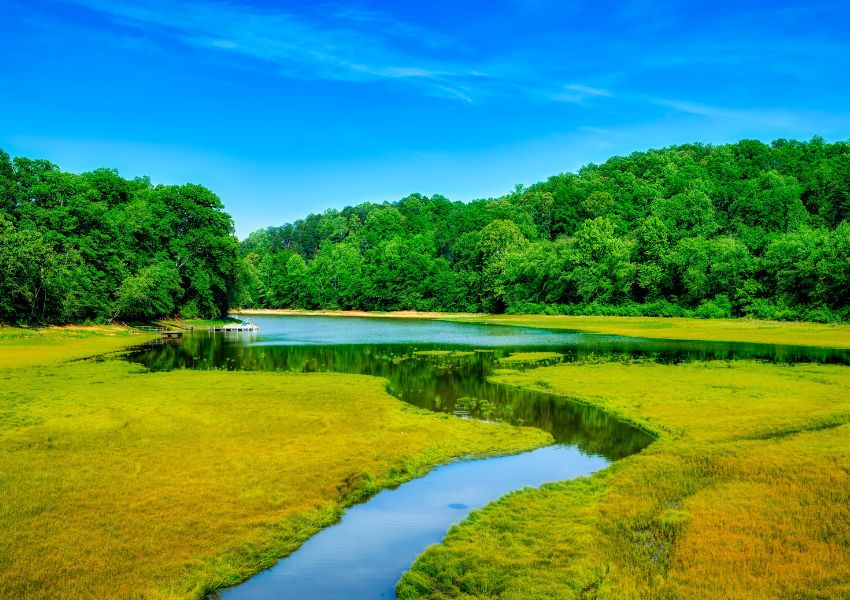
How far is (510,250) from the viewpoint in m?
131

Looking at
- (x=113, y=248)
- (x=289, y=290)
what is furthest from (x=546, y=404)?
(x=289, y=290)

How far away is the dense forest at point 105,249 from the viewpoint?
56312mm

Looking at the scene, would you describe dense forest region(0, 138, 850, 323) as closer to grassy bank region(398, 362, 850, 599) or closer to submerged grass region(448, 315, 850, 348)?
submerged grass region(448, 315, 850, 348)

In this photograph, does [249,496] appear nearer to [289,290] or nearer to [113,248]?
[113,248]

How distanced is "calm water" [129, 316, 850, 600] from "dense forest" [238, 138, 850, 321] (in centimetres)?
3487

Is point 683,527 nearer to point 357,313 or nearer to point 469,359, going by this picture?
point 469,359

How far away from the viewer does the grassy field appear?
966 cm

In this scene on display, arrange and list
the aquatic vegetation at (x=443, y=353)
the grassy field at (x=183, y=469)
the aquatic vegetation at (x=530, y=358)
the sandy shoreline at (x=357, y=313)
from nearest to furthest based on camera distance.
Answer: the grassy field at (x=183, y=469), the aquatic vegetation at (x=530, y=358), the aquatic vegetation at (x=443, y=353), the sandy shoreline at (x=357, y=313)

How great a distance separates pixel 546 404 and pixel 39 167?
66.9 meters

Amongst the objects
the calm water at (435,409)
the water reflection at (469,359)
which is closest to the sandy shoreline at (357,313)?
the water reflection at (469,359)

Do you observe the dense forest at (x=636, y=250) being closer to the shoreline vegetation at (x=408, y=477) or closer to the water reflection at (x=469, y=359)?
the water reflection at (x=469, y=359)

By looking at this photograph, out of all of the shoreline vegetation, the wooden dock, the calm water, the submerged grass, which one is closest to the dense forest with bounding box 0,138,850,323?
the submerged grass

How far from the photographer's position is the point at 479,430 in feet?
66.0

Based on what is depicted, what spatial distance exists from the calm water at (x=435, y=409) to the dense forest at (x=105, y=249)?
1435 centimetres
